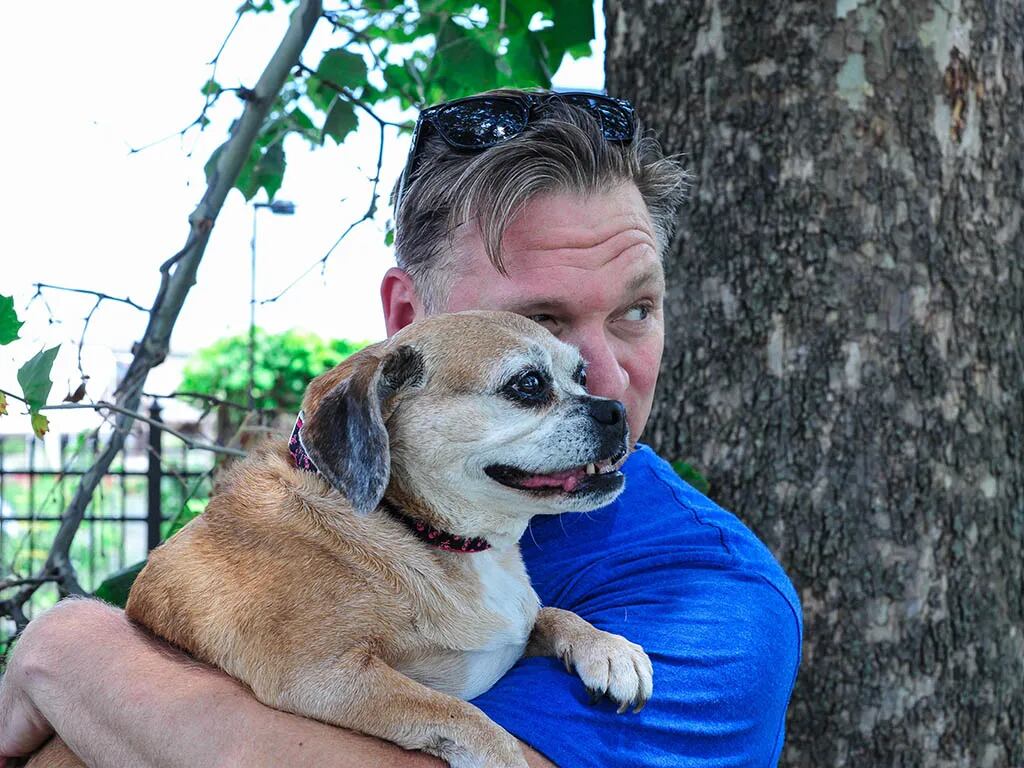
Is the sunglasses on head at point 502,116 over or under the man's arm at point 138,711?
over

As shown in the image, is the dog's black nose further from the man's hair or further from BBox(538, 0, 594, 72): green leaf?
BBox(538, 0, 594, 72): green leaf

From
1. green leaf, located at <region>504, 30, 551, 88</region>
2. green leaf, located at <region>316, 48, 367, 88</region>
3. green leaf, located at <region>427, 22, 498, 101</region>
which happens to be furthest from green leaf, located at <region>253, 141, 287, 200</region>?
green leaf, located at <region>504, 30, 551, 88</region>

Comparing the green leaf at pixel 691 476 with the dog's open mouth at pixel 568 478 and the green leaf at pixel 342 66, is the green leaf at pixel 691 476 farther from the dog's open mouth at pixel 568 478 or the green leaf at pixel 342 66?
the green leaf at pixel 342 66

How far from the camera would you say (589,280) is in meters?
2.03

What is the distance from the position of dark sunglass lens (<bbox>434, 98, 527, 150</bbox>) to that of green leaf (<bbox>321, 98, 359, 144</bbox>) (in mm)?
1201

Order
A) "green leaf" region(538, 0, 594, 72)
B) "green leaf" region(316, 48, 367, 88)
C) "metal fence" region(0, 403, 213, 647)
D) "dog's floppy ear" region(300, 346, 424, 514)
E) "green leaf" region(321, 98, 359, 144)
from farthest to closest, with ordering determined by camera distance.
Result: 1. "green leaf" region(538, 0, 594, 72)
2. "metal fence" region(0, 403, 213, 647)
3. "green leaf" region(321, 98, 359, 144)
4. "green leaf" region(316, 48, 367, 88)
5. "dog's floppy ear" region(300, 346, 424, 514)

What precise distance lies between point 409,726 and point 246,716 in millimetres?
253

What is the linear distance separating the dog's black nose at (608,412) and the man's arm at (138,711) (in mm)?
630

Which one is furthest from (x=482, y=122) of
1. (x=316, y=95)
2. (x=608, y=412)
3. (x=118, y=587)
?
(x=316, y=95)

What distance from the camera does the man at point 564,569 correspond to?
1.63 meters

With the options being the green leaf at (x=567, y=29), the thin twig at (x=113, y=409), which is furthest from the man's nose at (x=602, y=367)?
the green leaf at (x=567, y=29)

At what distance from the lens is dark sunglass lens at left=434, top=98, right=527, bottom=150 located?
7.11 ft

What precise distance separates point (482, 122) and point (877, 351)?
47.9 inches

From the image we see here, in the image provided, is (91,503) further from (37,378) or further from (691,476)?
(691,476)
